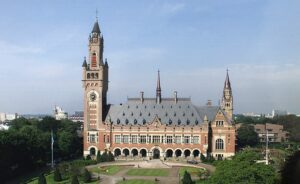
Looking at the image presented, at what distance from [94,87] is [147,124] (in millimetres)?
16397

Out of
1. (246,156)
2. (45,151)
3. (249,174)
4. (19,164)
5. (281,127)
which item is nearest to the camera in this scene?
(249,174)

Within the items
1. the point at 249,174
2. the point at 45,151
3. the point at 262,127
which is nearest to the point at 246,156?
the point at 249,174

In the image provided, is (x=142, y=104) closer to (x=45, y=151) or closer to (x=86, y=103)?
(x=86, y=103)

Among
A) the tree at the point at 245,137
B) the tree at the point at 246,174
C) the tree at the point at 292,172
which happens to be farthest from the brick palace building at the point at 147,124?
the tree at the point at 292,172

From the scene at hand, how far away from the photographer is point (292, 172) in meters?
3.87

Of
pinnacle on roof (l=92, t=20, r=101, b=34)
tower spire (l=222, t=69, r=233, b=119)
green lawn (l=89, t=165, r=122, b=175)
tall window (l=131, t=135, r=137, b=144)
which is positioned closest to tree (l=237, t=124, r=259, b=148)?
tower spire (l=222, t=69, r=233, b=119)

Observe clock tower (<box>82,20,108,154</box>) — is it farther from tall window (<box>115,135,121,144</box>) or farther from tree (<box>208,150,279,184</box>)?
tree (<box>208,150,279,184</box>)

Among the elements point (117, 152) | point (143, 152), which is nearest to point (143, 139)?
point (143, 152)

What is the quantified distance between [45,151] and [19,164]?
1206 centimetres

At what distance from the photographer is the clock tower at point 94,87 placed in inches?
3967

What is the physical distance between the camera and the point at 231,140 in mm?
96312

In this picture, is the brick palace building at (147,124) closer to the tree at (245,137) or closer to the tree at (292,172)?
the tree at (245,137)

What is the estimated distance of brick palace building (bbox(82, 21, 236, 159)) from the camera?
319 feet

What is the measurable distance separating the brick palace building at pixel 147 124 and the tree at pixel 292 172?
3669 inches
